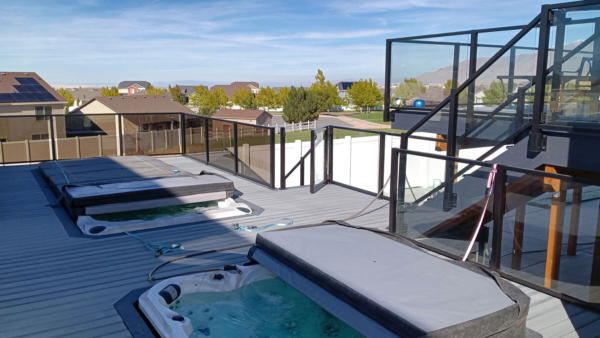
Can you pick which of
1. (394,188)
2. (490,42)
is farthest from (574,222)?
Result: (490,42)

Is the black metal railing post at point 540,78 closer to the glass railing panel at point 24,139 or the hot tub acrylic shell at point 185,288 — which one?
the hot tub acrylic shell at point 185,288

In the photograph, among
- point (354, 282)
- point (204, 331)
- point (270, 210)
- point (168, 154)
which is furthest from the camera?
point (168, 154)

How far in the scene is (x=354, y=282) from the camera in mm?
2947

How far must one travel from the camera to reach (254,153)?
810 centimetres

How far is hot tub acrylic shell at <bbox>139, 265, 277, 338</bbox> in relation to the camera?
2.79m

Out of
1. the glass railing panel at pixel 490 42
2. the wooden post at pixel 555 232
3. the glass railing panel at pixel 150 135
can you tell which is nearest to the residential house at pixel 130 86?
the glass railing panel at pixel 150 135

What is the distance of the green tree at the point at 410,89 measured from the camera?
666 cm

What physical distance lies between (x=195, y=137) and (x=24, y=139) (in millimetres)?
3693

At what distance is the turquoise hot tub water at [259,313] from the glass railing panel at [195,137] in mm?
6437

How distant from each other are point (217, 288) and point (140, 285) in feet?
2.13

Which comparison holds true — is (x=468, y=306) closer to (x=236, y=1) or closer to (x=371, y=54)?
(x=236, y=1)

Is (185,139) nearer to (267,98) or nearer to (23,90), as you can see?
(23,90)

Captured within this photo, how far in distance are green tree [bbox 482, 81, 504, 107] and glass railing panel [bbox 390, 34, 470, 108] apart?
0.60m

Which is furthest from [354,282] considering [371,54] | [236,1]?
[371,54]
